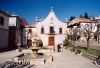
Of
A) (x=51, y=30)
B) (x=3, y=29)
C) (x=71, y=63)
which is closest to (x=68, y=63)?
(x=71, y=63)

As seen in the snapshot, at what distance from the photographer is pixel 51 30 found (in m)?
38.6

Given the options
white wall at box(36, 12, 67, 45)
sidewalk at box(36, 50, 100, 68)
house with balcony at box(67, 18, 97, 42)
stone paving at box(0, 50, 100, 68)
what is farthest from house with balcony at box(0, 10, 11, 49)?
sidewalk at box(36, 50, 100, 68)

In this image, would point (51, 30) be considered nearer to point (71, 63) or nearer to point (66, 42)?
point (66, 42)

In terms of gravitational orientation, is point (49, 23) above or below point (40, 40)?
above

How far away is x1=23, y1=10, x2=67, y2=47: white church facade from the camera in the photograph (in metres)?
38.4

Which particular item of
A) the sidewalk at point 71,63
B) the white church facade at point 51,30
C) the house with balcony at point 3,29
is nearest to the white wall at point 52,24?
the white church facade at point 51,30

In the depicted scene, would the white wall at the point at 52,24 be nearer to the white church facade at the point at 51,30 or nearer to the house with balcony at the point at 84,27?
the white church facade at the point at 51,30

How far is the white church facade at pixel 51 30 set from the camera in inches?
1511

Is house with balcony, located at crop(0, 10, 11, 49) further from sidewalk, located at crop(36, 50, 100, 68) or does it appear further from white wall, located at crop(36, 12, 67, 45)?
sidewalk, located at crop(36, 50, 100, 68)

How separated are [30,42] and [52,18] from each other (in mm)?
8743

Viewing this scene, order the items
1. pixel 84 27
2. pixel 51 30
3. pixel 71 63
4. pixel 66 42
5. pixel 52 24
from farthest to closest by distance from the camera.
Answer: pixel 84 27 < pixel 52 24 < pixel 51 30 < pixel 66 42 < pixel 71 63

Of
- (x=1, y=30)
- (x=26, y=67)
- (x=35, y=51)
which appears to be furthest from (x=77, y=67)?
(x=1, y=30)

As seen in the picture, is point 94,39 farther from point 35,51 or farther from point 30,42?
point 35,51

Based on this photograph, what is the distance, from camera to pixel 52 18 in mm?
38875
